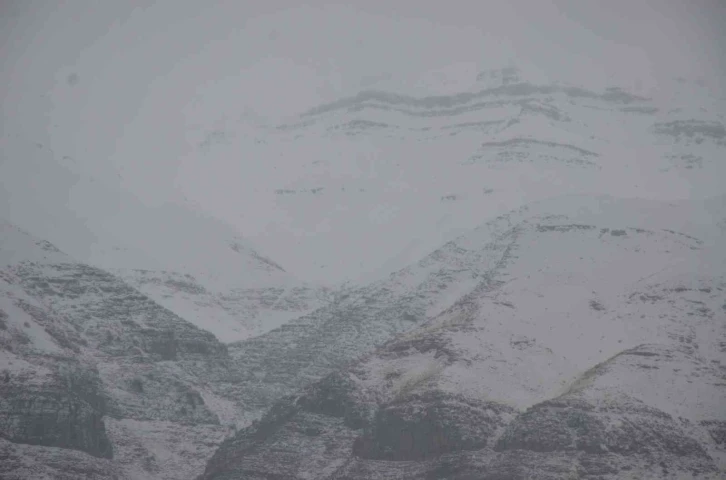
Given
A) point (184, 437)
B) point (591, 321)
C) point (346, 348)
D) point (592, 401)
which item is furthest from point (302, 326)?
→ point (592, 401)

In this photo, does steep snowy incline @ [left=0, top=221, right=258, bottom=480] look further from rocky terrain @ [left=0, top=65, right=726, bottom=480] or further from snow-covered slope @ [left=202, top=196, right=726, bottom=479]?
snow-covered slope @ [left=202, top=196, right=726, bottom=479]

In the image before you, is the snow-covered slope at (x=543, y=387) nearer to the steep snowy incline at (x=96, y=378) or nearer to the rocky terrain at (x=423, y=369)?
the rocky terrain at (x=423, y=369)

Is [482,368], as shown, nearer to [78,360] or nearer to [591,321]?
[591,321]

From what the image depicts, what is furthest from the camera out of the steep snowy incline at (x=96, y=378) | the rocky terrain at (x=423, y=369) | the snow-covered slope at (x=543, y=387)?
the steep snowy incline at (x=96, y=378)

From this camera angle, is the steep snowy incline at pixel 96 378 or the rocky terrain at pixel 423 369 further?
the steep snowy incline at pixel 96 378

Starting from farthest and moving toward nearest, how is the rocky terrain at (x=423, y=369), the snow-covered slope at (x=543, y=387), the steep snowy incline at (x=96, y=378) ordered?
the steep snowy incline at (x=96, y=378)
the rocky terrain at (x=423, y=369)
the snow-covered slope at (x=543, y=387)

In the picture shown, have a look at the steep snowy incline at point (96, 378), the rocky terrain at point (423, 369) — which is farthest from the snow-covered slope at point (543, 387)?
the steep snowy incline at point (96, 378)

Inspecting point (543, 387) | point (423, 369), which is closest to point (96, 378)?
point (423, 369)
